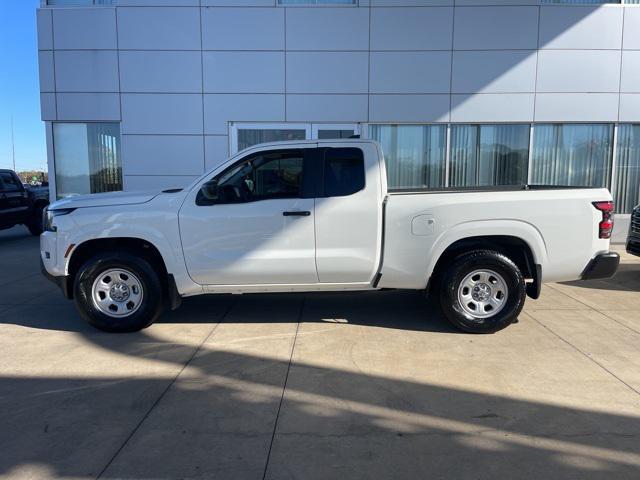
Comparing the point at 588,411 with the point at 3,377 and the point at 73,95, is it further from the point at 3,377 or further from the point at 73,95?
the point at 73,95

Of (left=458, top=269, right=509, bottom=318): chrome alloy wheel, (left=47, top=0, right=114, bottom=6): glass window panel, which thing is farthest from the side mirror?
(left=47, top=0, right=114, bottom=6): glass window panel

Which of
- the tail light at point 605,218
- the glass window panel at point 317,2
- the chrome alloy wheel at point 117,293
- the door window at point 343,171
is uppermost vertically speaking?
the glass window panel at point 317,2

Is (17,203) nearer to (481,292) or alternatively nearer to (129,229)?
(129,229)

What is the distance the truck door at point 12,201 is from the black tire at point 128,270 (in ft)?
30.3

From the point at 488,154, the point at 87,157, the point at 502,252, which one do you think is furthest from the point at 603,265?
the point at 87,157

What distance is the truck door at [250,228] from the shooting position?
5.14m

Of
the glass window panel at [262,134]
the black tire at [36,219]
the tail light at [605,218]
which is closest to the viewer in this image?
the tail light at [605,218]

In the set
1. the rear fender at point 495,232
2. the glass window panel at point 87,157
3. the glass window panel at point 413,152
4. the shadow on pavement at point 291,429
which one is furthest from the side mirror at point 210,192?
the glass window panel at point 87,157

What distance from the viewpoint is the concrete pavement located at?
2.98m

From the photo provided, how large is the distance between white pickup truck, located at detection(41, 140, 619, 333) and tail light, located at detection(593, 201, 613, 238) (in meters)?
0.01

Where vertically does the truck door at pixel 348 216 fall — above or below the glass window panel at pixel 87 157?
below

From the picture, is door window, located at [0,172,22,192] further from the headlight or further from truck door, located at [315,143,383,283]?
truck door, located at [315,143,383,283]

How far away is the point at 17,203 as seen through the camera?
13.3 metres

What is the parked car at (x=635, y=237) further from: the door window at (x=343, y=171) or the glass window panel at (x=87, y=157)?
the glass window panel at (x=87, y=157)
